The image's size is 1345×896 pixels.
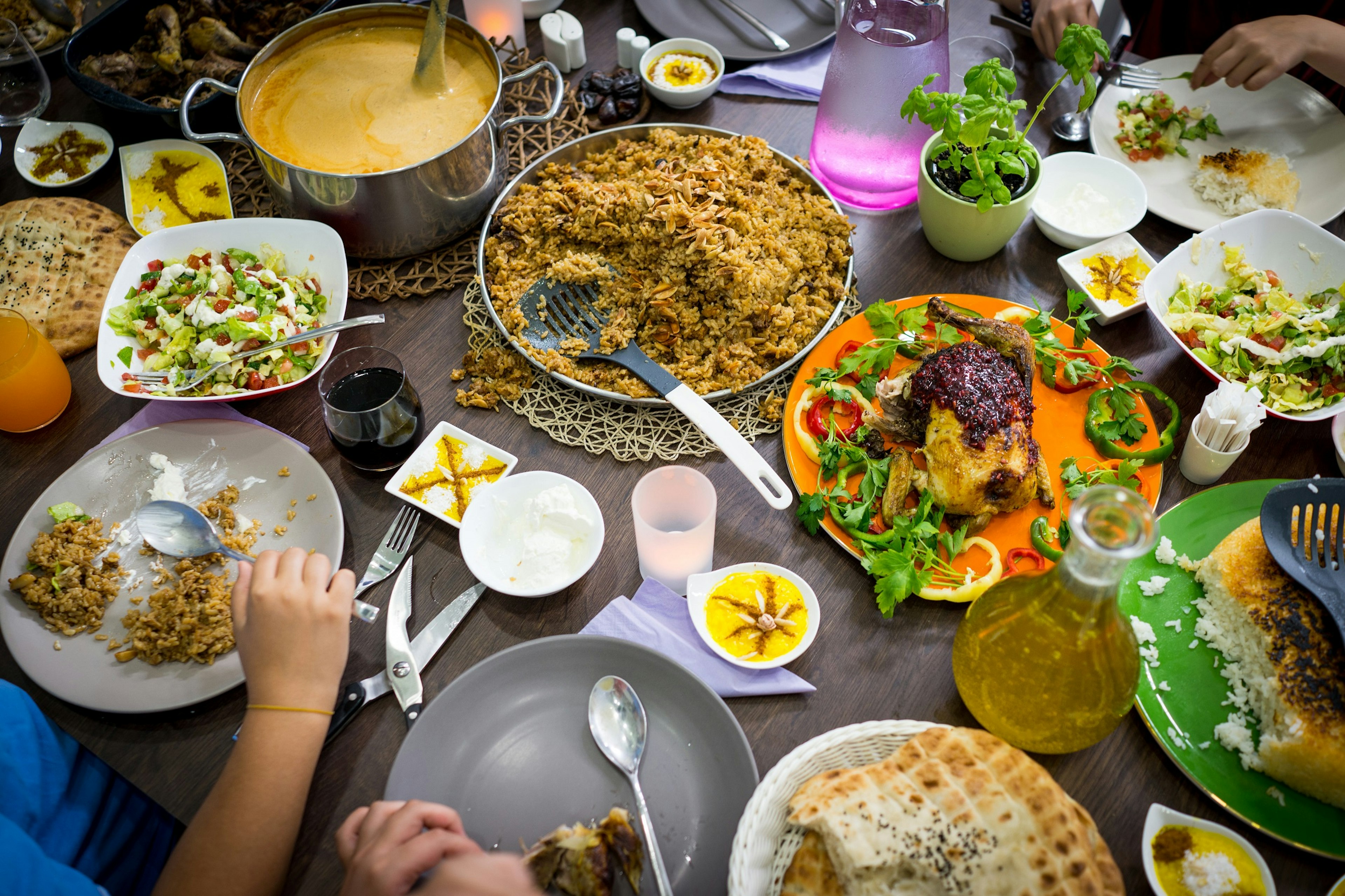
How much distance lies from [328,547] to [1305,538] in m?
2.04

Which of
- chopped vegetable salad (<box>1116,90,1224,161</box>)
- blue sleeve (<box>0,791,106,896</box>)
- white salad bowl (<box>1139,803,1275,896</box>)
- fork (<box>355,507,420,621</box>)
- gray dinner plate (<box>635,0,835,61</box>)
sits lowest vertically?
blue sleeve (<box>0,791,106,896</box>)

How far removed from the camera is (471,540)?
178 cm

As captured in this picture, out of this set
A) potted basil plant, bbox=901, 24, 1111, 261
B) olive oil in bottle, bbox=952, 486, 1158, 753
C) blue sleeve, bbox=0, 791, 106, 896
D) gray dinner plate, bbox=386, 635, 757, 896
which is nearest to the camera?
olive oil in bottle, bbox=952, 486, 1158, 753

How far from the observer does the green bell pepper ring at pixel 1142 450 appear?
191 centimetres

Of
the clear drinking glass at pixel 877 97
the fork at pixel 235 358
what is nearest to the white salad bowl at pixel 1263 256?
the clear drinking glass at pixel 877 97

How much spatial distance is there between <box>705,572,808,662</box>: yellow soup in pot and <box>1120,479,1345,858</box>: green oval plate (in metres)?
0.62

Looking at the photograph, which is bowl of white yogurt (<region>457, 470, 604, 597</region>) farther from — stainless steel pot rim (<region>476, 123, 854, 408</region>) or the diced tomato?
the diced tomato

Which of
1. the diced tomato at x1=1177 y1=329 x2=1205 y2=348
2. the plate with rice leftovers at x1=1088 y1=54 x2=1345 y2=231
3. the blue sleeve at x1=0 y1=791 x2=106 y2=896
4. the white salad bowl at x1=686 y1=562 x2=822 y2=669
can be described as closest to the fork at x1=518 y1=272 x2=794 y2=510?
the white salad bowl at x1=686 y1=562 x2=822 y2=669

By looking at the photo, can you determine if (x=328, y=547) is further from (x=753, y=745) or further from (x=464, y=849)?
(x=753, y=745)

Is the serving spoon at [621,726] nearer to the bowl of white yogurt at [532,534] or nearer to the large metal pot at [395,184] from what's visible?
the bowl of white yogurt at [532,534]

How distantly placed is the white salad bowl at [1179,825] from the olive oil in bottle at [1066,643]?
0.51 ft

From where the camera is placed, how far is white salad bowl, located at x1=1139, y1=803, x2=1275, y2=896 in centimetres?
137

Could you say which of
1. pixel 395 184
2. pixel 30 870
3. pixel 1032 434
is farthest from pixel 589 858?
pixel 395 184

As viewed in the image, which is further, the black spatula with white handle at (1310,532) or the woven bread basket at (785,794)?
the black spatula with white handle at (1310,532)
